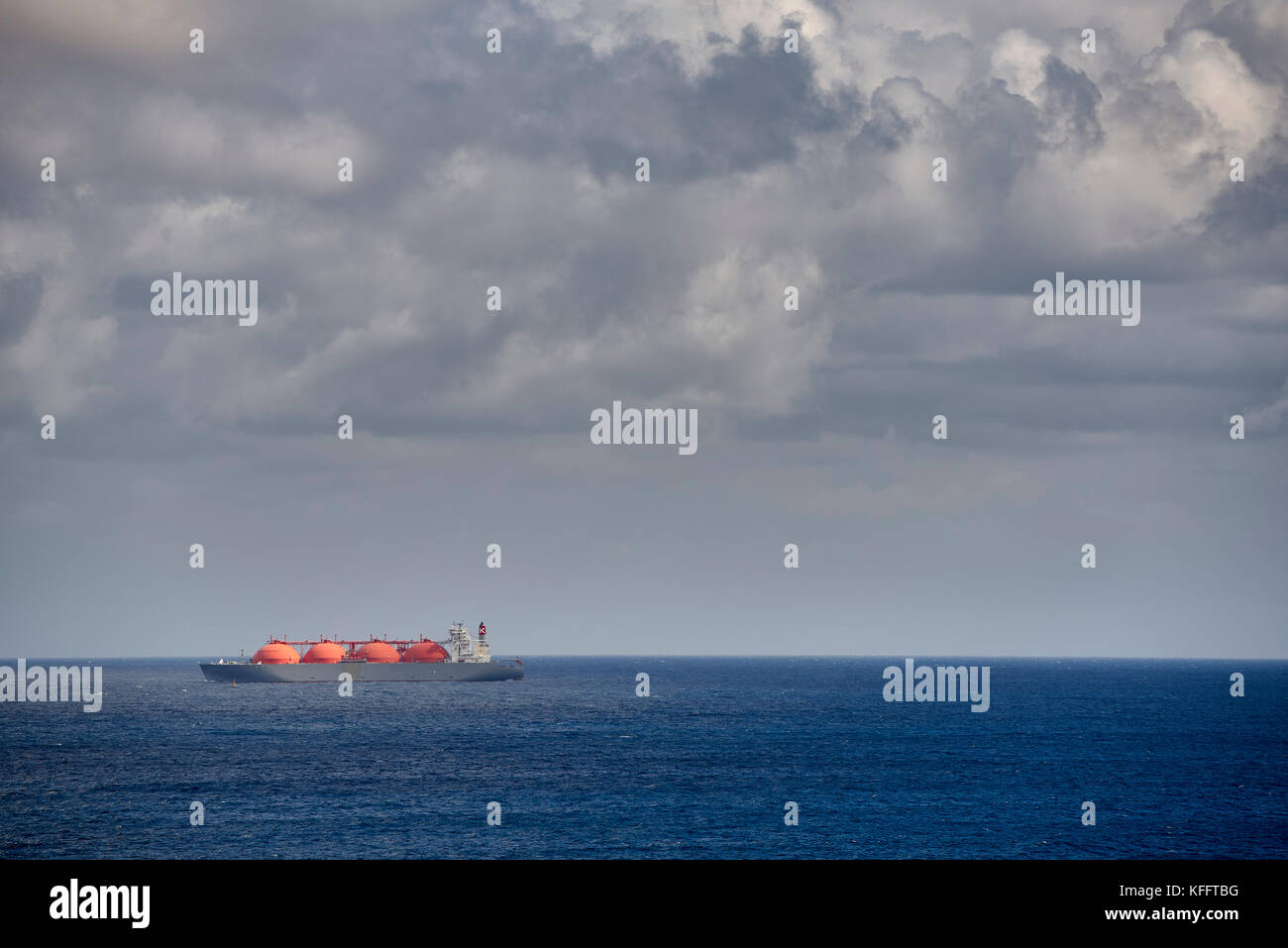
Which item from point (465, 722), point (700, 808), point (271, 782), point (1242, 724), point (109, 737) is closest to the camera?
point (700, 808)
